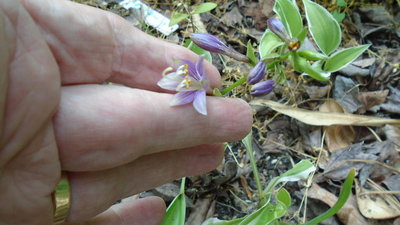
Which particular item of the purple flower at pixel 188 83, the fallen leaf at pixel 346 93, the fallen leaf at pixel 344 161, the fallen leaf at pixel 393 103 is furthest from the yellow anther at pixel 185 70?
the fallen leaf at pixel 393 103

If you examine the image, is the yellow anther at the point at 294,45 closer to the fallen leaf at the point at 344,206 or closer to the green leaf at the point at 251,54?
the green leaf at the point at 251,54

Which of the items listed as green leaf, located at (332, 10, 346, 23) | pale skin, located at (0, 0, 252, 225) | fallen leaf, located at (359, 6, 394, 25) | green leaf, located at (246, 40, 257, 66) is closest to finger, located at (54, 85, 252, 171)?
pale skin, located at (0, 0, 252, 225)

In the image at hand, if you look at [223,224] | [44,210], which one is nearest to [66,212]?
[44,210]

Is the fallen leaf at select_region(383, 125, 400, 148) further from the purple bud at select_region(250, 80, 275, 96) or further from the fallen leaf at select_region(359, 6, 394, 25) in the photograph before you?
the purple bud at select_region(250, 80, 275, 96)

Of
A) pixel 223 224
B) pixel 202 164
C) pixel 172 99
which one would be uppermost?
pixel 172 99

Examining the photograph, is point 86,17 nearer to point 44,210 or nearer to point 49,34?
Answer: point 49,34

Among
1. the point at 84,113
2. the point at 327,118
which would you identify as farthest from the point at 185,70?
the point at 327,118
